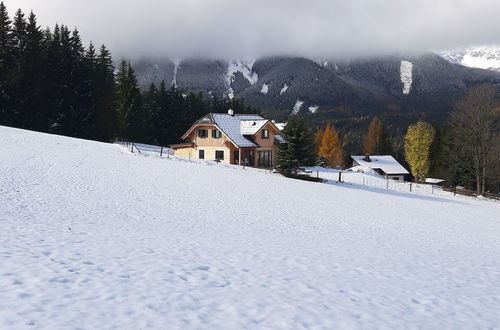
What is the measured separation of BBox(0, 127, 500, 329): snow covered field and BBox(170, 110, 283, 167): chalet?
91.2 ft

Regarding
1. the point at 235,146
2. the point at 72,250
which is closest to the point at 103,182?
the point at 72,250

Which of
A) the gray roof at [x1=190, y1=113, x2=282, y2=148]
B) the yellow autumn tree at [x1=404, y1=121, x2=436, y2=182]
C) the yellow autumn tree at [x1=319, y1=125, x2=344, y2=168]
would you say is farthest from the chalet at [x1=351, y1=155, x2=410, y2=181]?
the gray roof at [x1=190, y1=113, x2=282, y2=148]

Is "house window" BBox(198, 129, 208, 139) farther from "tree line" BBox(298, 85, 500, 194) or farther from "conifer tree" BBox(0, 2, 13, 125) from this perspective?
"conifer tree" BBox(0, 2, 13, 125)

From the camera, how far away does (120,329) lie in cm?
634

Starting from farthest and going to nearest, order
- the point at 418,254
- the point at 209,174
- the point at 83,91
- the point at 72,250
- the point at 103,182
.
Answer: the point at 83,91 → the point at 209,174 → the point at 103,182 → the point at 418,254 → the point at 72,250

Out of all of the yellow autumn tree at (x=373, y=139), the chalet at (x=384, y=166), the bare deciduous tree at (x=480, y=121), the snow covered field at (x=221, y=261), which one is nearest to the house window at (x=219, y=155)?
the snow covered field at (x=221, y=261)

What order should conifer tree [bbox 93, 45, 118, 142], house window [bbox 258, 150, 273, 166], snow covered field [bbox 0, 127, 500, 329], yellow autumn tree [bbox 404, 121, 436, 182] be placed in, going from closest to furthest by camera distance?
snow covered field [bbox 0, 127, 500, 329] → house window [bbox 258, 150, 273, 166] → conifer tree [bbox 93, 45, 118, 142] → yellow autumn tree [bbox 404, 121, 436, 182]

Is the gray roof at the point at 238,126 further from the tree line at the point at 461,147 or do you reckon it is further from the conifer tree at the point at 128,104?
the conifer tree at the point at 128,104

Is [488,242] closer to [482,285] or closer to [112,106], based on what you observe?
[482,285]

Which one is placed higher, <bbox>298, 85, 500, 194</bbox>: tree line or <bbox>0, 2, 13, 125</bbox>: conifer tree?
<bbox>0, 2, 13, 125</bbox>: conifer tree

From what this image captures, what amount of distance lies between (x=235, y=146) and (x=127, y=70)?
3047cm

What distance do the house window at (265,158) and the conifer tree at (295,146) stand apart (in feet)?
47.7

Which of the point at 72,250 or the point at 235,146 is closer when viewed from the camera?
the point at 72,250

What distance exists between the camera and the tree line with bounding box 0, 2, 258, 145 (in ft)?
168
